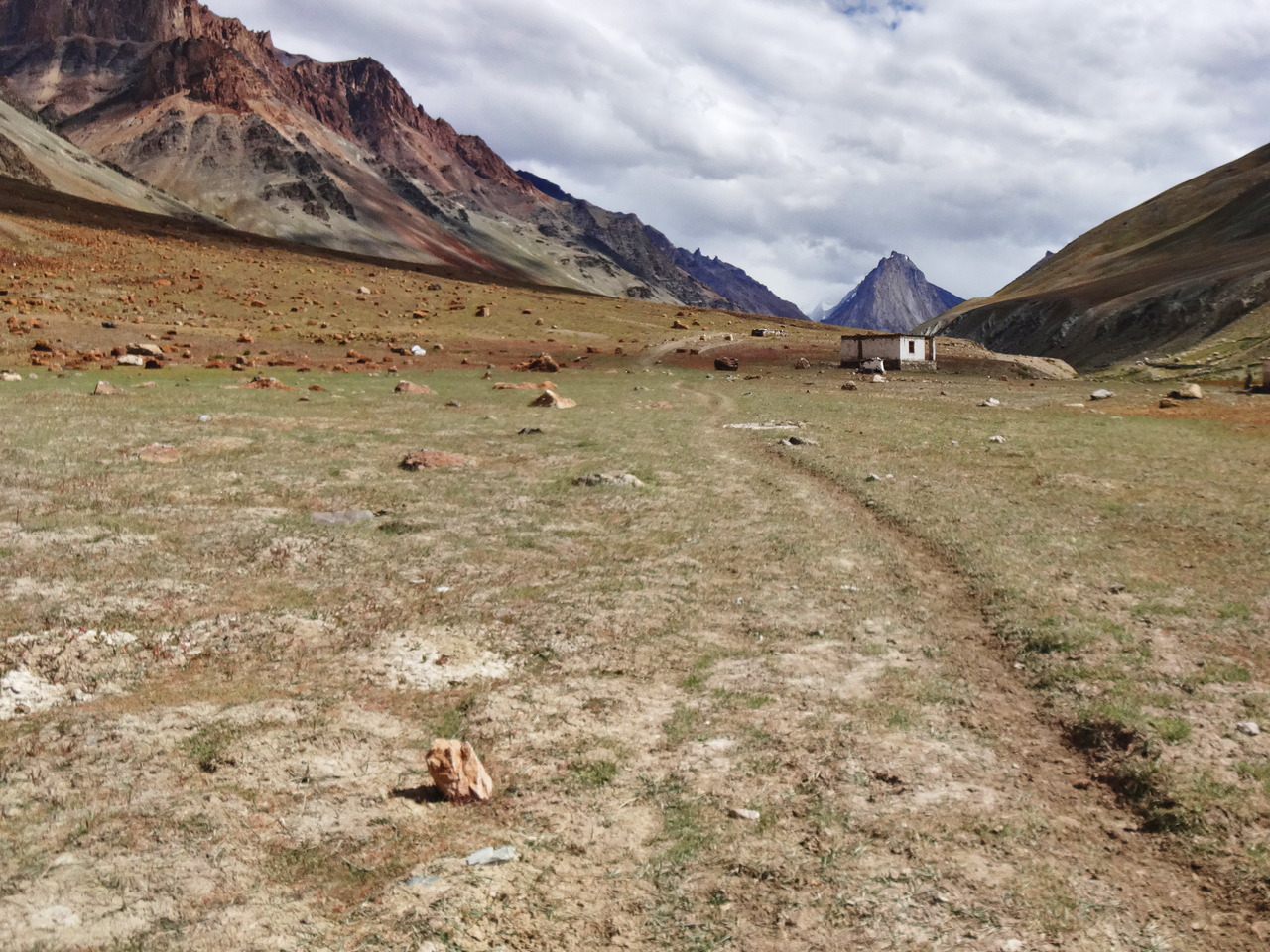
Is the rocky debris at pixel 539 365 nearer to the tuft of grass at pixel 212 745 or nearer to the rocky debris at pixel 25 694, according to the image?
the rocky debris at pixel 25 694

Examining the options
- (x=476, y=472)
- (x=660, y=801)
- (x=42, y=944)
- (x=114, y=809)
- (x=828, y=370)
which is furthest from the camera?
(x=828, y=370)

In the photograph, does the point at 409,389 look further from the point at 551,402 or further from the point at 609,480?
the point at 609,480

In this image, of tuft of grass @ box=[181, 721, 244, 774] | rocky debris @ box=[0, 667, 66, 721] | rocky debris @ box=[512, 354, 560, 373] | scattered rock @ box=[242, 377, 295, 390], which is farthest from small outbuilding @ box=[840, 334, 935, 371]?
rocky debris @ box=[0, 667, 66, 721]

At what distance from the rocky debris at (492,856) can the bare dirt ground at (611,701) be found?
3.0 inches

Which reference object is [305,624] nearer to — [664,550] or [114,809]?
[114,809]

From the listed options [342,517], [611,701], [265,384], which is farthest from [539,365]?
[611,701]

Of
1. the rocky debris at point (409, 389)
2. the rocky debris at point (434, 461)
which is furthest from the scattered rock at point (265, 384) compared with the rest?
the rocky debris at point (434, 461)

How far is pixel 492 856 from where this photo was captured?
6.26m

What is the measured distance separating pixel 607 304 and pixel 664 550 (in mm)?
90291

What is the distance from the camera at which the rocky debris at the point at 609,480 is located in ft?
61.1

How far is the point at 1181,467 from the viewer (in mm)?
21656

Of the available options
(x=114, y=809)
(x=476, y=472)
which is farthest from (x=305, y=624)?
(x=476, y=472)

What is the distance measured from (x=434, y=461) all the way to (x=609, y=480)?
4392 mm

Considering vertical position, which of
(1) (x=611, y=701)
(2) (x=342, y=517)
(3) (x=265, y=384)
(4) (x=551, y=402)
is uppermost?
(3) (x=265, y=384)
